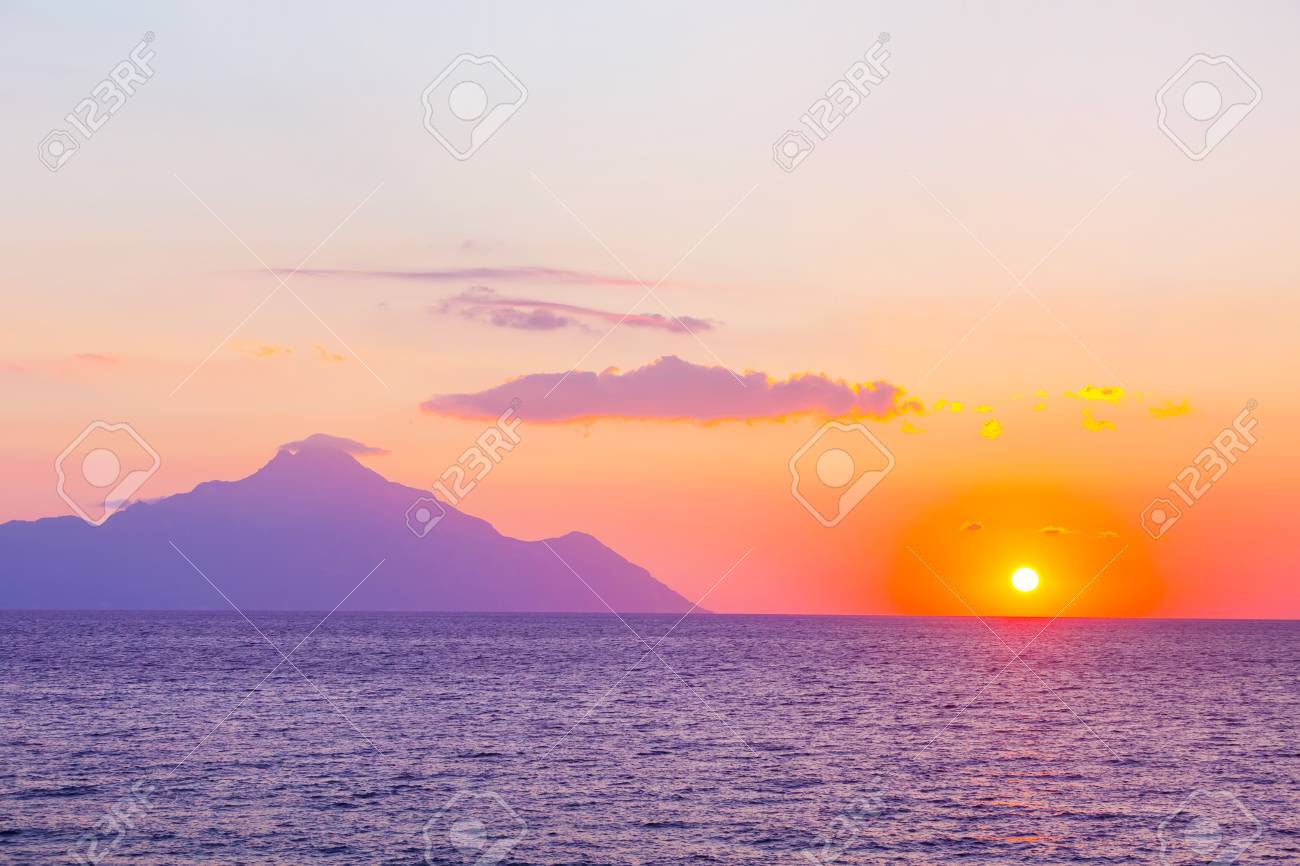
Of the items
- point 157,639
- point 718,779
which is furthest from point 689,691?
point 157,639

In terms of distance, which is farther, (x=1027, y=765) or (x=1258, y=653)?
(x=1258, y=653)

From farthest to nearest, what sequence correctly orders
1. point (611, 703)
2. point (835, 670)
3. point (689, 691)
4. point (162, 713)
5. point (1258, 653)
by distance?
point (1258, 653), point (835, 670), point (689, 691), point (611, 703), point (162, 713)

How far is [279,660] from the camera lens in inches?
5699

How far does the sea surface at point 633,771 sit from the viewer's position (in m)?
43.8

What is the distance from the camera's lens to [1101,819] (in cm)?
4916

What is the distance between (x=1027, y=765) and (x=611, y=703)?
35.8 metres

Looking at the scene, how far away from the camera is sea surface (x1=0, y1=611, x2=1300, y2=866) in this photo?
43.8m

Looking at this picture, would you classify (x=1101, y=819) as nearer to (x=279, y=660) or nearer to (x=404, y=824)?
(x=404, y=824)

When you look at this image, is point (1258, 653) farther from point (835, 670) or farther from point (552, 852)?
point (552, 852)

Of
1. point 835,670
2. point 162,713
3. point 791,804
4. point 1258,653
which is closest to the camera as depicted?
point 791,804

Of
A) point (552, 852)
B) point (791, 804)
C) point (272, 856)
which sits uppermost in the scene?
point (791, 804)

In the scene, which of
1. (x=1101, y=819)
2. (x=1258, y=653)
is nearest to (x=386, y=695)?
(x=1101, y=819)

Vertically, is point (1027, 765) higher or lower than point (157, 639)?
lower

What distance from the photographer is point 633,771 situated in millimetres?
58156
